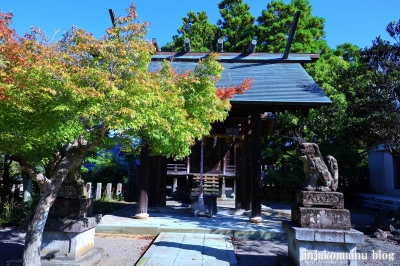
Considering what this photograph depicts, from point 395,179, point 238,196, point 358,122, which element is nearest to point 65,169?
point 238,196

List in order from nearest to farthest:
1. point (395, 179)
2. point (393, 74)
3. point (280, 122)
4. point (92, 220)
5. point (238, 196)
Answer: point (92, 220) < point (393, 74) < point (238, 196) < point (395, 179) < point (280, 122)

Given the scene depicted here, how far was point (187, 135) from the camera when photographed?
474 cm

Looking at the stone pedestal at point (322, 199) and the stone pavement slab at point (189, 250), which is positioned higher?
the stone pedestal at point (322, 199)

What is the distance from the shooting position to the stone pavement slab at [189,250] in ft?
17.4

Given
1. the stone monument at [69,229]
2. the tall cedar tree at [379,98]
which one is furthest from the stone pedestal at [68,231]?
the tall cedar tree at [379,98]

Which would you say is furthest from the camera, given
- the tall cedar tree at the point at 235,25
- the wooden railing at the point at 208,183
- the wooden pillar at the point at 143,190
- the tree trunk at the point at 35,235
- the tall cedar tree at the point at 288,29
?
the tall cedar tree at the point at 235,25

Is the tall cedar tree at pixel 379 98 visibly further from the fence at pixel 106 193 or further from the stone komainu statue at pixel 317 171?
the fence at pixel 106 193

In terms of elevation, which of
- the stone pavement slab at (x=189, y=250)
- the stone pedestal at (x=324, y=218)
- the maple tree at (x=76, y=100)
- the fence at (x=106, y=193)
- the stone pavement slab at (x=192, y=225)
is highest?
the maple tree at (x=76, y=100)

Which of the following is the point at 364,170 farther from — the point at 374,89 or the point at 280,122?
the point at 374,89

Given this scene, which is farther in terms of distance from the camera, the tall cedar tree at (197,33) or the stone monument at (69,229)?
the tall cedar tree at (197,33)

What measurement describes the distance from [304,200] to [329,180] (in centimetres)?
59

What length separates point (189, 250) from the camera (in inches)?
237

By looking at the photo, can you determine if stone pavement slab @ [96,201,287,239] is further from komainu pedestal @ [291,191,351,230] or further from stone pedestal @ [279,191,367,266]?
komainu pedestal @ [291,191,351,230]

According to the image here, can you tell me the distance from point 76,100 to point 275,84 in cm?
794
